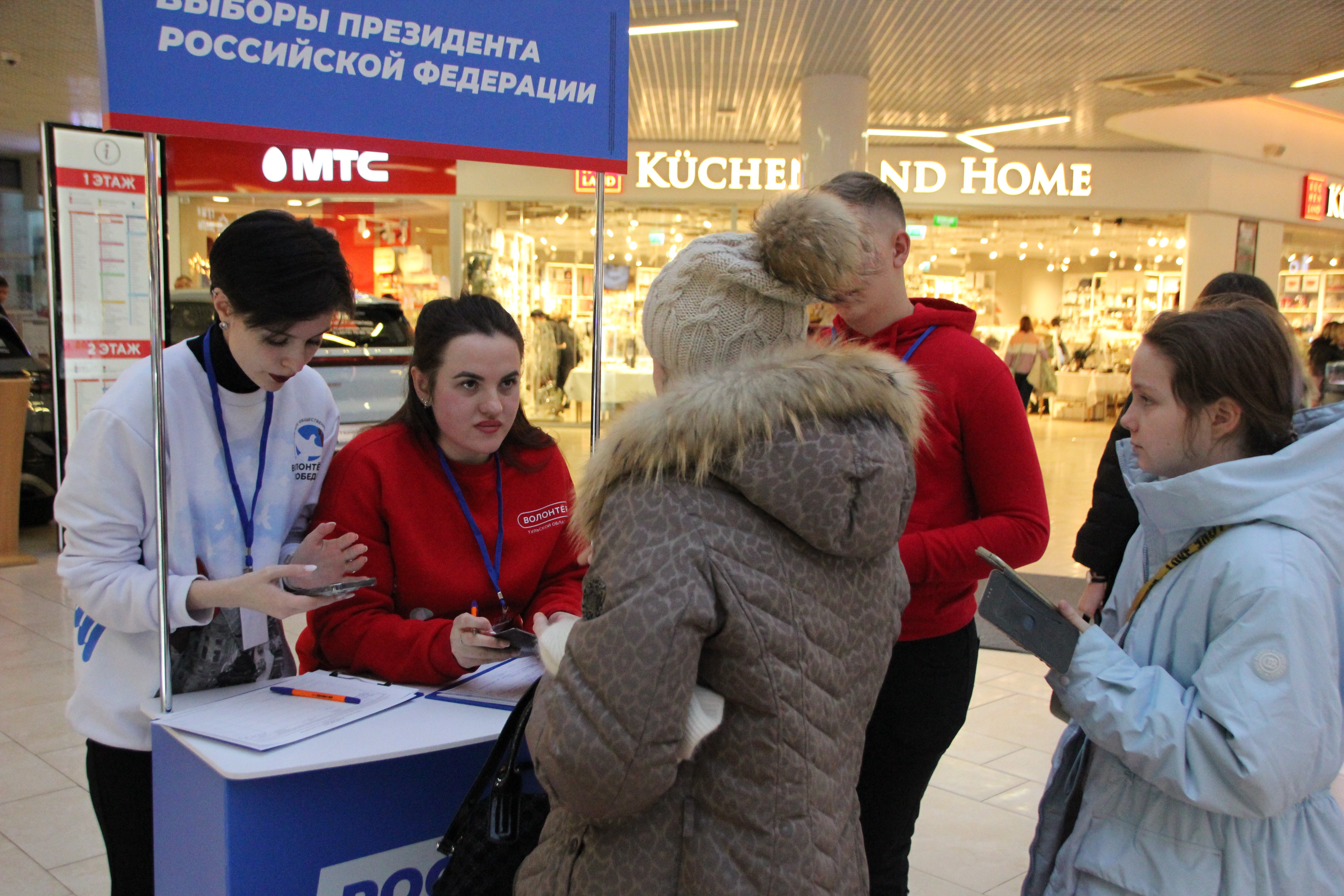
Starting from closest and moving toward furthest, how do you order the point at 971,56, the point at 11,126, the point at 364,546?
the point at 364,546 → the point at 971,56 → the point at 11,126

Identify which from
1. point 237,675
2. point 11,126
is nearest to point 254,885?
point 237,675

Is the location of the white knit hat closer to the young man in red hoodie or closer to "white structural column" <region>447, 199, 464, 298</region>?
the young man in red hoodie

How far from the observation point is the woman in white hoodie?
151 cm

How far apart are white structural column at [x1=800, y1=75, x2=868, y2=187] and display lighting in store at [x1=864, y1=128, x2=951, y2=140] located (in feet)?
7.50

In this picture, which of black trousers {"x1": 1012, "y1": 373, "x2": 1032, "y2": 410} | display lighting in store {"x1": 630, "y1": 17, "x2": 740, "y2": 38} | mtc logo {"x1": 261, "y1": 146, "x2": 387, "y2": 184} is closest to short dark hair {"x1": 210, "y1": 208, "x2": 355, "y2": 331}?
mtc logo {"x1": 261, "y1": 146, "x2": 387, "y2": 184}

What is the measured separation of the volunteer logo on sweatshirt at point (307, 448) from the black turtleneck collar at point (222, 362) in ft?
0.44

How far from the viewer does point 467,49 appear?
173 centimetres

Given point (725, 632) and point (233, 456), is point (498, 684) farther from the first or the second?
point (725, 632)

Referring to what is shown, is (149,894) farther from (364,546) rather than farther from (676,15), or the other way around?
(676,15)

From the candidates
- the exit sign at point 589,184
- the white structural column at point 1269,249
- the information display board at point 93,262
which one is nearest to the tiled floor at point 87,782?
the information display board at point 93,262

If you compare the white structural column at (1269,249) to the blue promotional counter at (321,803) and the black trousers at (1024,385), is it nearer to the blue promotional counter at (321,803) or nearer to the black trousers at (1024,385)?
the black trousers at (1024,385)

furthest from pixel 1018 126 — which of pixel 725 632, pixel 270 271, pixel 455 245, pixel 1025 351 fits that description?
pixel 725 632

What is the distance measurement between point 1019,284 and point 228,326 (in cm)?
1516

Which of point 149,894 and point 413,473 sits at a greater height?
point 413,473
